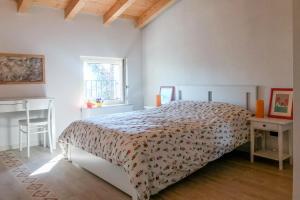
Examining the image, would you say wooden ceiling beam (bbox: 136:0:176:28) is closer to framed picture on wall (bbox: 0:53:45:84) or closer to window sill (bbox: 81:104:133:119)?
window sill (bbox: 81:104:133:119)

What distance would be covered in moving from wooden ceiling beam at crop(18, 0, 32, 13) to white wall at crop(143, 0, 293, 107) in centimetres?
242

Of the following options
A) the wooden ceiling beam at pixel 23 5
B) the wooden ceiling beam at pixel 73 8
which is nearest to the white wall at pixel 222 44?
the wooden ceiling beam at pixel 73 8

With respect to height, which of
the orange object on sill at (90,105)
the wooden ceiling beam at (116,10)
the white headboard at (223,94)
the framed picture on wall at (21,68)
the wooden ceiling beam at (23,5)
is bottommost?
the orange object on sill at (90,105)

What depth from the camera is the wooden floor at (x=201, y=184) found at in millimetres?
2502

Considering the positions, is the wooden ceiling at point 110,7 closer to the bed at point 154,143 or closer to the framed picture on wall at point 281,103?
the bed at point 154,143

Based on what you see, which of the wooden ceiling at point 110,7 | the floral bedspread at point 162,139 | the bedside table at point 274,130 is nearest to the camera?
the floral bedspread at point 162,139

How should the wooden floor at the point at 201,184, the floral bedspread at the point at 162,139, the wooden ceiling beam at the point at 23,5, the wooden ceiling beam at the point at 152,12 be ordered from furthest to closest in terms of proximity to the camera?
the wooden ceiling beam at the point at 152,12
the wooden ceiling beam at the point at 23,5
the wooden floor at the point at 201,184
the floral bedspread at the point at 162,139

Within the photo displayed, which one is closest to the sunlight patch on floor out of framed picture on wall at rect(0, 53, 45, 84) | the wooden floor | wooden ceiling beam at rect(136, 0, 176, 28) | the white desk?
the wooden floor

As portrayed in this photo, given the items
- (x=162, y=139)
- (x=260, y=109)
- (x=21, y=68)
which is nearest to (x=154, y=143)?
(x=162, y=139)

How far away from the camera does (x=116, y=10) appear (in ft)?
15.4

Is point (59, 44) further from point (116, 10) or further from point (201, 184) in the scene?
point (201, 184)

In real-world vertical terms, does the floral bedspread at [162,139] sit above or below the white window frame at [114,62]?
below

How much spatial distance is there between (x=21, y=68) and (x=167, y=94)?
8.71 ft

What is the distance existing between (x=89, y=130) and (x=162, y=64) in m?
2.68
